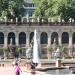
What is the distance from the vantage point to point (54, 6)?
295 feet

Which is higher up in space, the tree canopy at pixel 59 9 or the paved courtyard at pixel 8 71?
the tree canopy at pixel 59 9

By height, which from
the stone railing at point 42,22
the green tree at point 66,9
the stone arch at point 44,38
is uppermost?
the green tree at point 66,9

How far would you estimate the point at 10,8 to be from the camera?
96.9 metres

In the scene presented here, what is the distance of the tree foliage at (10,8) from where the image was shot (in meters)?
92.8

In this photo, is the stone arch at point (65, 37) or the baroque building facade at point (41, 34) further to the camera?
the stone arch at point (65, 37)

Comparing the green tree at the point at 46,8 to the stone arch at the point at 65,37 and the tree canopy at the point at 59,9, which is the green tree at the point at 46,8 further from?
the stone arch at the point at 65,37

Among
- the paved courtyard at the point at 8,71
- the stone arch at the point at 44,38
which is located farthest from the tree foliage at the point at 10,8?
the paved courtyard at the point at 8,71

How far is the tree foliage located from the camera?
305 ft

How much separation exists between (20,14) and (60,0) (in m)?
14.0

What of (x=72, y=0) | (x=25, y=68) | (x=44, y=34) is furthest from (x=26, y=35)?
(x=25, y=68)

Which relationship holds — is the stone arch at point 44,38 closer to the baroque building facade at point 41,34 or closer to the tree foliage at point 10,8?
the baroque building facade at point 41,34

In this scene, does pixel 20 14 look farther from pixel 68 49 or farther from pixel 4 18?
pixel 68 49

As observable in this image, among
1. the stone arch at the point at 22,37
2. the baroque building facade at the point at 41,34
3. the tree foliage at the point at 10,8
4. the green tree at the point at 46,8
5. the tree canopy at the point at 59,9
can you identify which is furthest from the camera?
the tree foliage at the point at 10,8

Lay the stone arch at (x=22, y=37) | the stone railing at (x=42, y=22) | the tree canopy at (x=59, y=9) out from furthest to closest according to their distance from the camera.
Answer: the tree canopy at (x=59, y=9)
the stone arch at (x=22, y=37)
the stone railing at (x=42, y=22)
